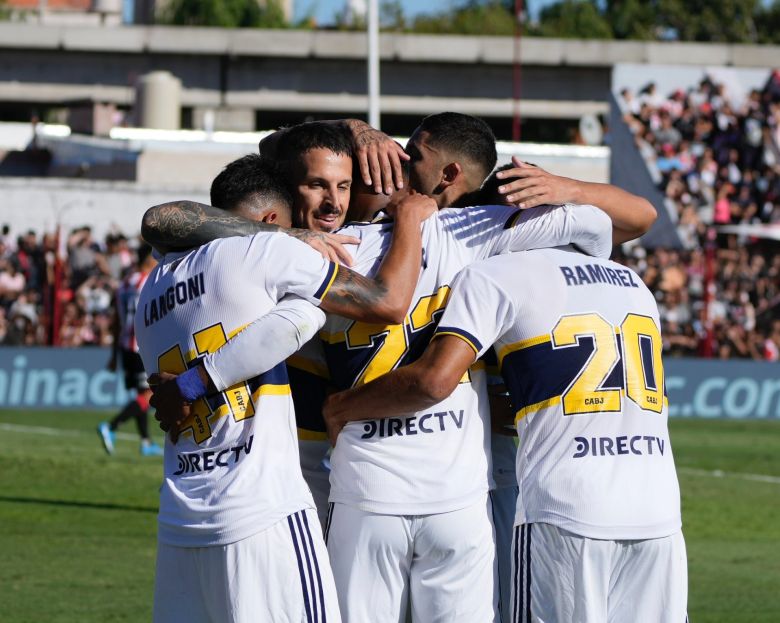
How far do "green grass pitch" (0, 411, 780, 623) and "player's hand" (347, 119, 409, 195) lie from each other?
3882 millimetres

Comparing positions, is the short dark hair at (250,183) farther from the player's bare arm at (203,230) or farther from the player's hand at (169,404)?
the player's hand at (169,404)

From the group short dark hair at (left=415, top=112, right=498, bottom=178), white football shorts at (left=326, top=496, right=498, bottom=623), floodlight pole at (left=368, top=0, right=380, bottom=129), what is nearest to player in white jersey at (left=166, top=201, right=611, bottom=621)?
white football shorts at (left=326, top=496, right=498, bottom=623)

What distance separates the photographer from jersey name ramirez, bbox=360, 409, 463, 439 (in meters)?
4.31

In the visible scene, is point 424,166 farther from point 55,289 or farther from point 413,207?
point 55,289

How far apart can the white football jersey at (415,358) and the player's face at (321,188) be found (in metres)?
0.13

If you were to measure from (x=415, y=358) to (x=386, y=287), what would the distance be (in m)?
0.29

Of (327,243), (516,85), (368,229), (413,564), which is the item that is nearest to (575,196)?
(368,229)

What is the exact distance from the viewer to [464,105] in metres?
44.7

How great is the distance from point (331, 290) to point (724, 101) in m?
31.8

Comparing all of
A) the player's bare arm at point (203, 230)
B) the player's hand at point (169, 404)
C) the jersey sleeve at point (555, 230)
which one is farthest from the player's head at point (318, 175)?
the player's hand at point (169, 404)

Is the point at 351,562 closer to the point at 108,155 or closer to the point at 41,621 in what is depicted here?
the point at 41,621

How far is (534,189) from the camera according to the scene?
14.4 feet

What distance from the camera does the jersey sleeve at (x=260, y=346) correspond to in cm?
404

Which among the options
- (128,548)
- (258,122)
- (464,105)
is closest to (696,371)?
(128,548)
